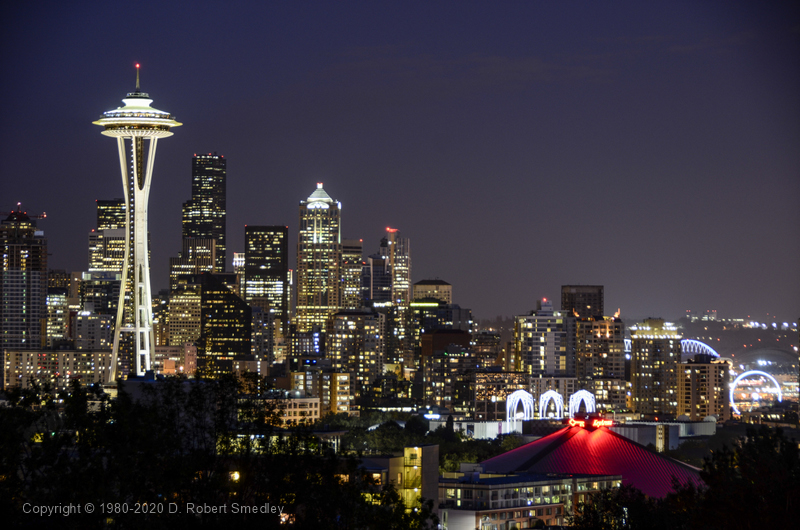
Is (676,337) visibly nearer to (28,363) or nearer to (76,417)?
(28,363)

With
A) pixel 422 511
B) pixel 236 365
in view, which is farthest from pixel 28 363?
pixel 422 511

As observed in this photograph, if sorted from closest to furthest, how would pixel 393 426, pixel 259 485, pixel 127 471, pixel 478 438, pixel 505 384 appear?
pixel 127 471 < pixel 259 485 < pixel 393 426 < pixel 478 438 < pixel 505 384

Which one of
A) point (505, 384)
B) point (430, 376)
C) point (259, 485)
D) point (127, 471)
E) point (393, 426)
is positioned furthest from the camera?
point (430, 376)

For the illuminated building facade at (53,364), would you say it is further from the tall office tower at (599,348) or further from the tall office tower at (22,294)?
the tall office tower at (599,348)

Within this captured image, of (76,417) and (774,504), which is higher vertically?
(76,417)

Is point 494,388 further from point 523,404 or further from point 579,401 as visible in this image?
point 523,404

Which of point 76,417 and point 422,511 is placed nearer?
point 76,417
